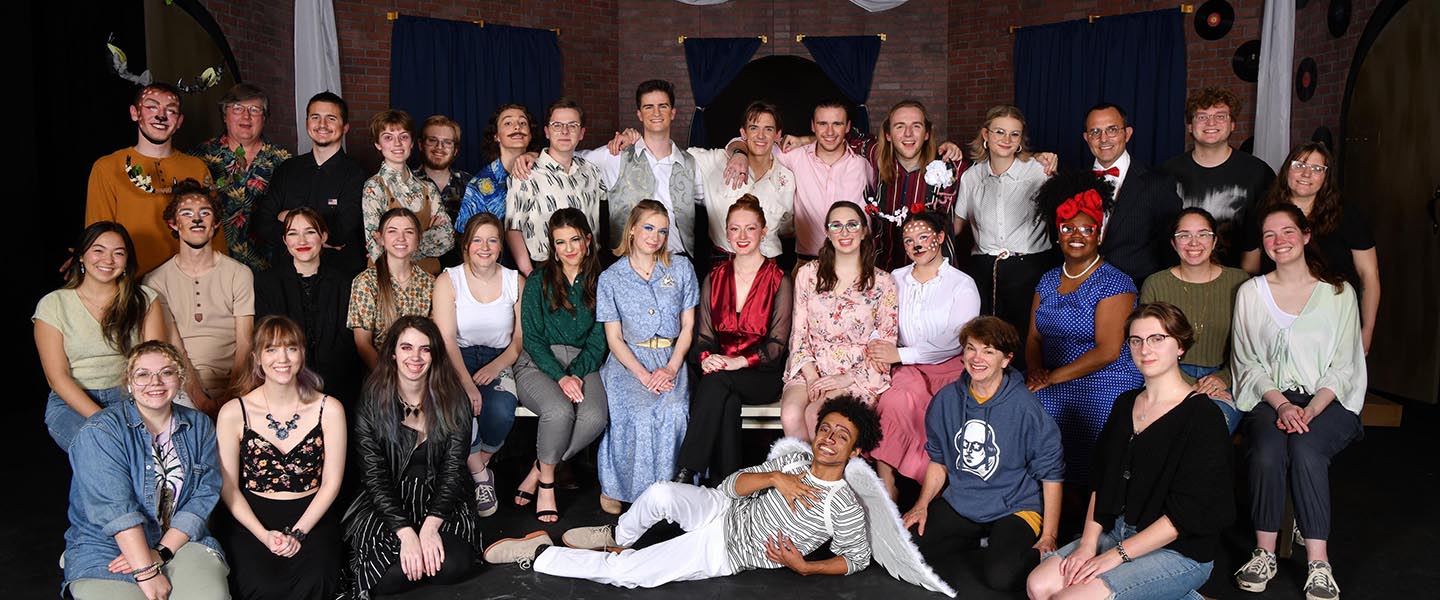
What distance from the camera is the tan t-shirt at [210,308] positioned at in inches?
148

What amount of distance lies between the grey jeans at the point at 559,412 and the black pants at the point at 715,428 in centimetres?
36

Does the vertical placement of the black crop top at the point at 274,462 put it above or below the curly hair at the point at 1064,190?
below

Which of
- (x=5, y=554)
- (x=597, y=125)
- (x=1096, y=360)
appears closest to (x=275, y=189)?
(x=5, y=554)

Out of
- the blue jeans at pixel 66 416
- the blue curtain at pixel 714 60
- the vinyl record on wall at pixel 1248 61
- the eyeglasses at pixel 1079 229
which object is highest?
the blue curtain at pixel 714 60

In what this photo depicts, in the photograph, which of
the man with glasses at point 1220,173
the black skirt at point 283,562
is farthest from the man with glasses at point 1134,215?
the black skirt at point 283,562

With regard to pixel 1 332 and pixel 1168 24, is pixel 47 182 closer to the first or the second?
pixel 1 332

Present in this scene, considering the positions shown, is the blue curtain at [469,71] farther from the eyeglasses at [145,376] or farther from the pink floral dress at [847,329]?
the eyeglasses at [145,376]

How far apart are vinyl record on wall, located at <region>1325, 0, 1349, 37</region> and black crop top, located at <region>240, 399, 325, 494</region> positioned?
633 cm

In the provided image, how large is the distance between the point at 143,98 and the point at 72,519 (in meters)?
1.93

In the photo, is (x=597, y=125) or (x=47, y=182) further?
(x=597, y=125)

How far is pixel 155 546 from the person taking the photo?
2.97m

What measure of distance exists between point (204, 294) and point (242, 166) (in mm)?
1026

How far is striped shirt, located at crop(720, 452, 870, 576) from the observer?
328cm

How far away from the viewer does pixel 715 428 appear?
13.0 feet
